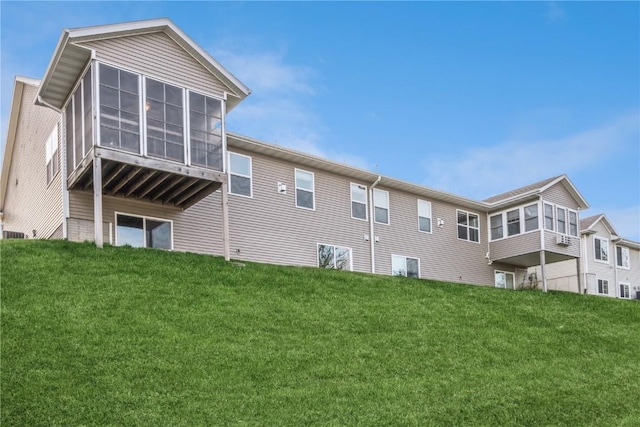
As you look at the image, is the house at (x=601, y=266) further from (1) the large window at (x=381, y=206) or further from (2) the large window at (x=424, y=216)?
(1) the large window at (x=381, y=206)

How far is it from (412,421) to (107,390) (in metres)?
3.92

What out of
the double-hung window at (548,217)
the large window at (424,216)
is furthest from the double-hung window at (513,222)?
the large window at (424,216)

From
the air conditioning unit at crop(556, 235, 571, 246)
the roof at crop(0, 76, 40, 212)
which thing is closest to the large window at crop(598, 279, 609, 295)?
the air conditioning unit at crop(556, 235, 571, 246)

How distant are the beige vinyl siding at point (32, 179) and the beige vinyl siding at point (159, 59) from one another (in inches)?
119

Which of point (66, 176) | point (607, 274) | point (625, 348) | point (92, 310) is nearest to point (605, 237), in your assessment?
point (607, 274)

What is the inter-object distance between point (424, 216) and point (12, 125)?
574 inches

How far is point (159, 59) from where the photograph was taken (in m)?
16.2

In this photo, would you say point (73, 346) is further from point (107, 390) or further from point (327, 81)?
point (327, 81)

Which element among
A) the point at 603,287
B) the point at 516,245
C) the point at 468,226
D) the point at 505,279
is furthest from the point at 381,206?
the point at 603,287

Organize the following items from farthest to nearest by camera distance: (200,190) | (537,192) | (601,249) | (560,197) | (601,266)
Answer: (601,249) → (601,266) → (560,197) → (537,192) → (200,190)

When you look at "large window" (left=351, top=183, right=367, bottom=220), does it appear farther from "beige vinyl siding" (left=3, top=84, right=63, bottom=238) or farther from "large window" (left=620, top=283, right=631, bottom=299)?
"large window" (left=620, top=283, right=631, bottom=299)

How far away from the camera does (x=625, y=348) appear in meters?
14.1

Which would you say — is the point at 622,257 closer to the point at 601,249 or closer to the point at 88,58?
the point at 601,249

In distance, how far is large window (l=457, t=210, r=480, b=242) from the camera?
25734mm
